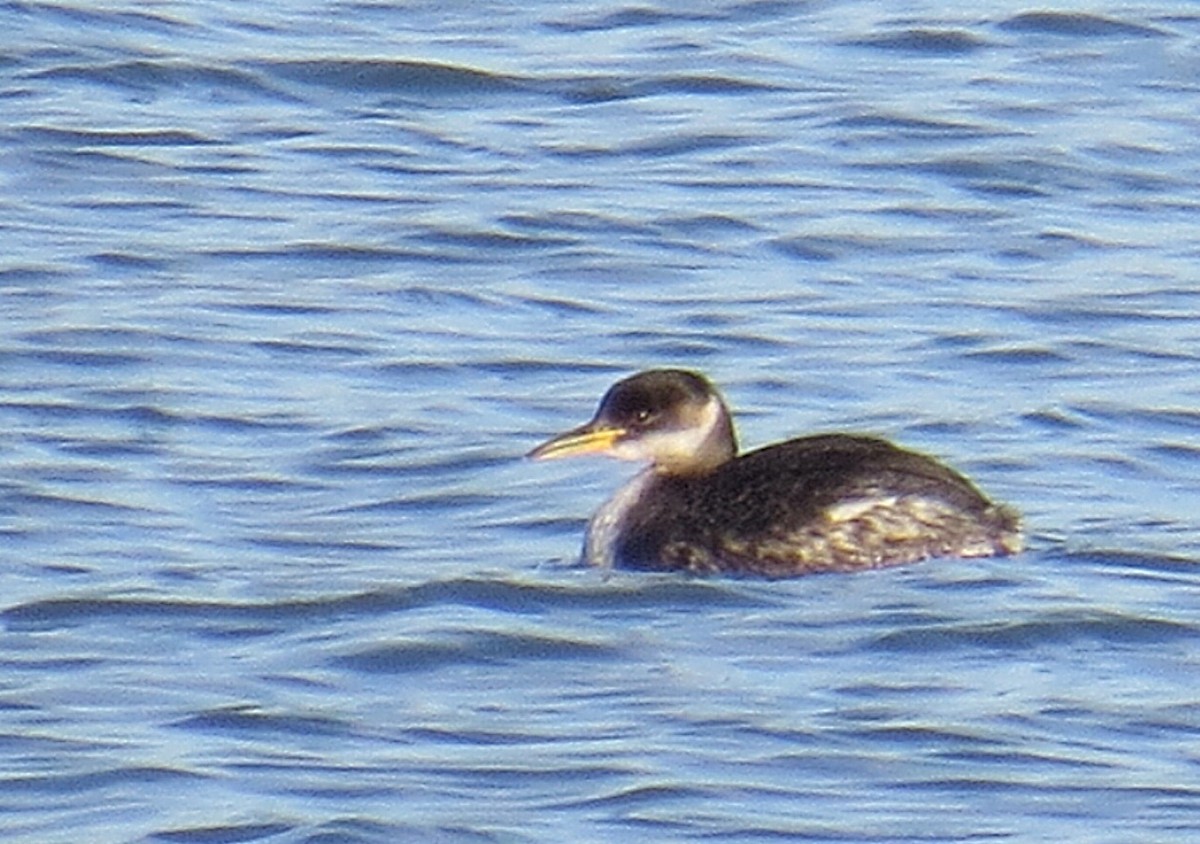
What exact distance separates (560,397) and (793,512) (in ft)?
6.01

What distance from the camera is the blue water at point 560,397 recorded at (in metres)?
9.33

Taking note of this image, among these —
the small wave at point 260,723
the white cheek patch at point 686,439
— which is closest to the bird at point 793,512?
the white cheek patch at point 686,439

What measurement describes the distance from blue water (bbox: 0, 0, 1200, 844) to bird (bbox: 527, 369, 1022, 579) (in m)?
0.13

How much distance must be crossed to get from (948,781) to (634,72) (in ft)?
29.4

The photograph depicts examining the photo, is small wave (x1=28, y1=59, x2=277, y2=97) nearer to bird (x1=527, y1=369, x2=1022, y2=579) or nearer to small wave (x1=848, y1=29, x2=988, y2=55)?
small wave (x1=848, y1=29, x2=988, y2=55)

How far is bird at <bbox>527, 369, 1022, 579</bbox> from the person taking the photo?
11.4 metres

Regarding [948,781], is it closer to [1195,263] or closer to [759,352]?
[759,352]

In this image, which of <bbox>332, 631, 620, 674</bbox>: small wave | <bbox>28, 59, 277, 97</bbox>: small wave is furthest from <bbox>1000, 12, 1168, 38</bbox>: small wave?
<bbox>332, 631, 620, 674</bbox>: small wave

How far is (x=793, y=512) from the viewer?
37.8ft

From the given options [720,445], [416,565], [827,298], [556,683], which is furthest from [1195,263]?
[556,683]

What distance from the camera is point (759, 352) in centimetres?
1384

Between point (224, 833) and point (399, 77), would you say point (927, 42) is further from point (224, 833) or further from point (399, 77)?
point (224, 833)

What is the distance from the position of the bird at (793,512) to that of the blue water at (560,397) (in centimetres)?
13

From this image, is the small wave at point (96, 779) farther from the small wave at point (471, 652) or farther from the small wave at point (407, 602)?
the small wave at point (407, 602)
